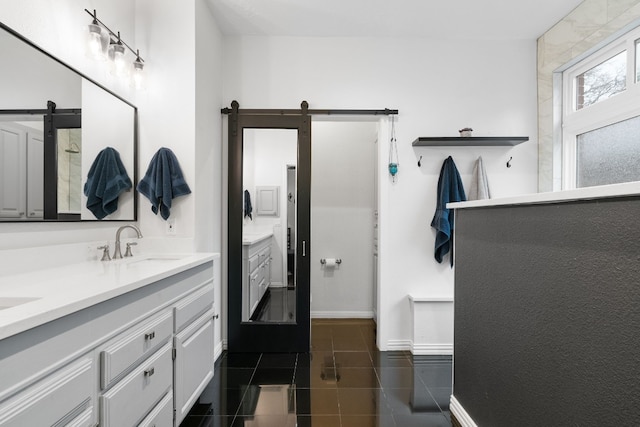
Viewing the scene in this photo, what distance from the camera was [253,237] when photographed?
113 inches

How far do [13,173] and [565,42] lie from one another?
12.9 feet

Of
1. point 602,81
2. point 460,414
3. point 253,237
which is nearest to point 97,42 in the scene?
point 253,237

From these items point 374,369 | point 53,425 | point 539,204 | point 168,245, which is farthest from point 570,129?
point 53,425

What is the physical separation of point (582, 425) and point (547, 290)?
0.42 metres

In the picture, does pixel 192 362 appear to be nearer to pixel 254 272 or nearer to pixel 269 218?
pixel 254 272

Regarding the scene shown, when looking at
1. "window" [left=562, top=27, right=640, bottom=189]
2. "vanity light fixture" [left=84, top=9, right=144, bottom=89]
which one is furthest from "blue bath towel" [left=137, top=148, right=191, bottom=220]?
"window" [left=562, top=27, right=640, bottom=189]

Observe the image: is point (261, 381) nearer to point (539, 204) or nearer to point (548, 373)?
point (548, 373)

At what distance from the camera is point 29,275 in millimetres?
1401

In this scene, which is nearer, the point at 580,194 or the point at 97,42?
the point at 580,194

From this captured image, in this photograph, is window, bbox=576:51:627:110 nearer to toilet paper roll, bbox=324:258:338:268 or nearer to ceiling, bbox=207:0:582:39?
ceiling, bbox=207:0:582:39

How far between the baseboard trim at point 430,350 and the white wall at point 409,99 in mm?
147

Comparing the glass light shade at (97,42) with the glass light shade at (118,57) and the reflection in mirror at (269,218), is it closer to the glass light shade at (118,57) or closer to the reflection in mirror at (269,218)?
the glass light shade at (118,57)

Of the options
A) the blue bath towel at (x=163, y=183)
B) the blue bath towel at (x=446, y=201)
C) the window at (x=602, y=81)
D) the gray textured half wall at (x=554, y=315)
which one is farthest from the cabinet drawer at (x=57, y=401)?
the window at (x=602, y=81)

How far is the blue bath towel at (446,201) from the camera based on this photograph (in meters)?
2.76
